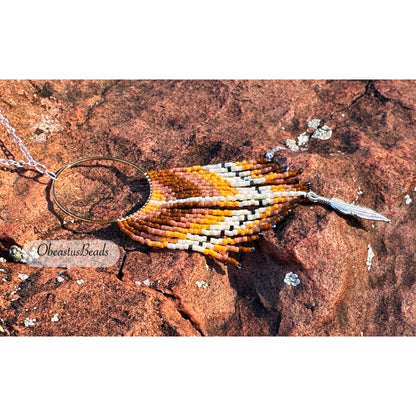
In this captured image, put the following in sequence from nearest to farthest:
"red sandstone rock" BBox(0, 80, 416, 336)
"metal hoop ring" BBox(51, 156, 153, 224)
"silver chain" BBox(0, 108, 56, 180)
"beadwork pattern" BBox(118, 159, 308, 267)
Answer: "red sandstone rock" BBox(0, 80, 416, 336) → "beadwork pattern" BBox(118, 159, 308, 267) → "metal hoop ring" BBox(51, 156, 153, 224) → "silver chain" BBox(0, 108, 56, 180)

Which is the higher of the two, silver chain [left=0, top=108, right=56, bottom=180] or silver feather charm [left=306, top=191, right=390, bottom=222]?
silver chain [left=0, top=108, right=56, bottom=180]

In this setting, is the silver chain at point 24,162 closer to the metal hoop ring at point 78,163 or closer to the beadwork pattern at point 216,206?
the metal hoop ring at point 78,163

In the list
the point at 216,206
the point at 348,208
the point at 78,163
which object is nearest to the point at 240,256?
the point at 216,206

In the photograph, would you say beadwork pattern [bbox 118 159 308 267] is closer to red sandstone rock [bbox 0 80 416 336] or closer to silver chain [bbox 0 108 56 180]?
red sandstone rock [bbox 0 80 416 336]

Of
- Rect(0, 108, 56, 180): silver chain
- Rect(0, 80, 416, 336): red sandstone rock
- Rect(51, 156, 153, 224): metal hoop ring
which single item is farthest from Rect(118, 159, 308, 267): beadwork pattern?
Rect(0, 108, 56, 180): silver chain

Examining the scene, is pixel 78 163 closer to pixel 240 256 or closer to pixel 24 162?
pixel 24 162

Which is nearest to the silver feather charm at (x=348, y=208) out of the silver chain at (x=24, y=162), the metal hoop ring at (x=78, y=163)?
the metal hoop ring at (x=78, y=163)
